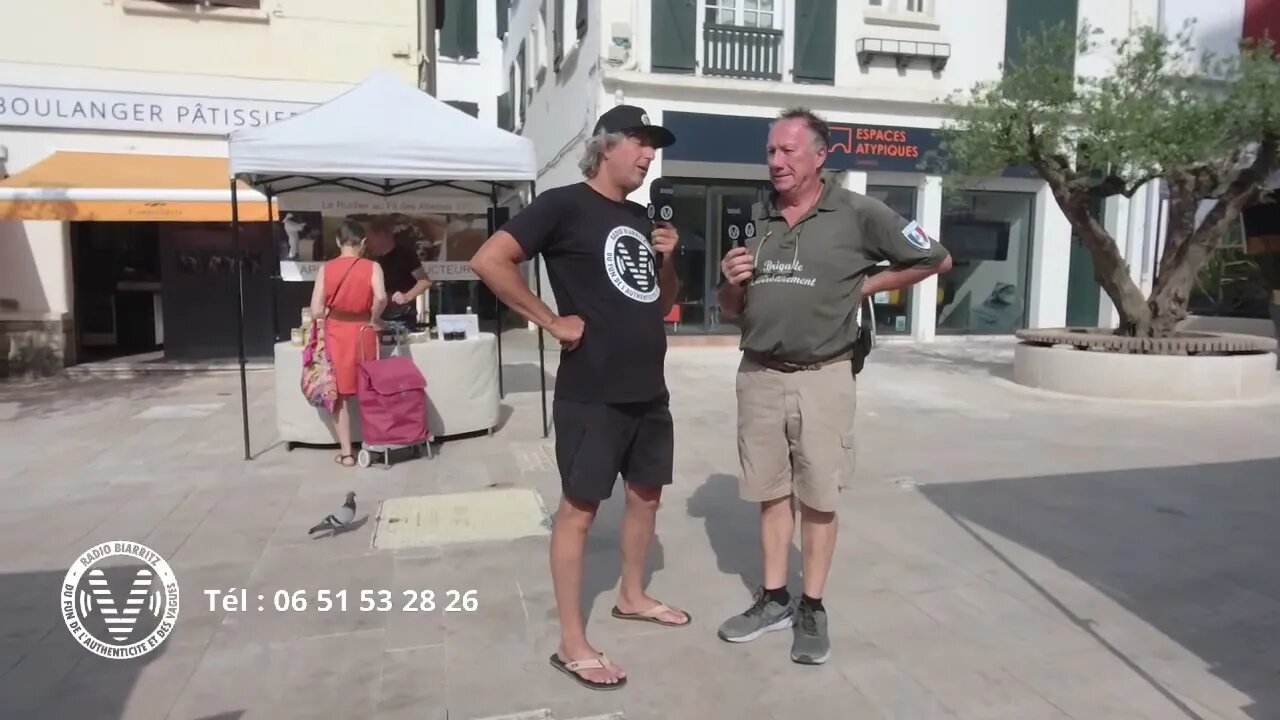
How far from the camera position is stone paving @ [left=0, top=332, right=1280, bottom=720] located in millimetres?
2895

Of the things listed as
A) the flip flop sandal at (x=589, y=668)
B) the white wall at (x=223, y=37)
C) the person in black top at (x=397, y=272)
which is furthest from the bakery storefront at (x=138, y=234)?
the flip flop sandal at (x=589, y=668)

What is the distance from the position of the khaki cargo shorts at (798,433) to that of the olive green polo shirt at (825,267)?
0.33ft

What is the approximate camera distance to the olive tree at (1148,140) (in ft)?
28.6

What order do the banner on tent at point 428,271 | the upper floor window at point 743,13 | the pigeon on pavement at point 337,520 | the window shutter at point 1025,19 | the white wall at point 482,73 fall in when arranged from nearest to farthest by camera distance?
1. the pigeon on pavement at point 337,520
2. the banner on tent at point 428,271
3. the upper floor window at point 743,13
4. the window shutter at point 1025,19
5. the white wall at point 482,73

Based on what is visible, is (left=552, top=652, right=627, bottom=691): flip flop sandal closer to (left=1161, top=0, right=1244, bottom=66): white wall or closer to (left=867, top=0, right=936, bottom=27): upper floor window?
(left=867, top=0, right=936, bottom=27): upper floor window

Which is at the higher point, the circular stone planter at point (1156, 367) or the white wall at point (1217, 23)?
the white wall at point (1217, 23)

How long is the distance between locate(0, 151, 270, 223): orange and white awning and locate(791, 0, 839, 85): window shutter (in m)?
8.52

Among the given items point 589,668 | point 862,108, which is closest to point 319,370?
point 589,668

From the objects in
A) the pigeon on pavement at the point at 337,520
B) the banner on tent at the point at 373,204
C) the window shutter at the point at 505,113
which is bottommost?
the pigeon on pavement at the point at 337,520

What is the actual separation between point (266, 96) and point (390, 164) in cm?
592

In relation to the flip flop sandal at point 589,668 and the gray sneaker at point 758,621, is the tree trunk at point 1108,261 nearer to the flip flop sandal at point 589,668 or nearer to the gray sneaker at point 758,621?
the gray sneaker at point 758,621

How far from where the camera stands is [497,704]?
2.83m

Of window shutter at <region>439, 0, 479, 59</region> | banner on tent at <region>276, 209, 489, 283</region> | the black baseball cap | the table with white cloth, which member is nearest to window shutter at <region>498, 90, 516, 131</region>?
window shutter at <region>439, 0, 479, 59</region>

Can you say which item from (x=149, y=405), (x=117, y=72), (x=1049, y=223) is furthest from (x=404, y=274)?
(x=1049, y=223)
